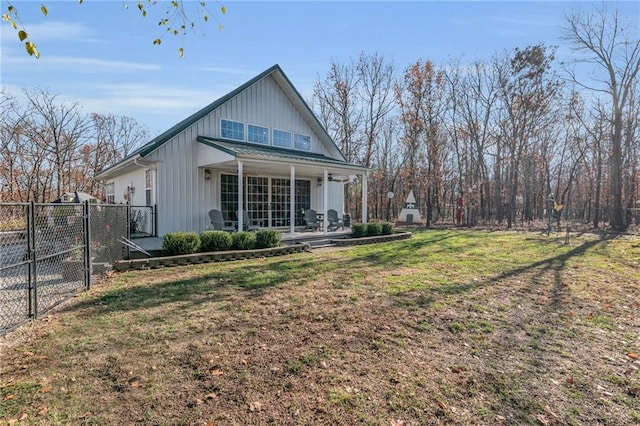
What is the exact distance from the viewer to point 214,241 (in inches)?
337

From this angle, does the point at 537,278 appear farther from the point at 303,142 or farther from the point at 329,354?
the point at 303,142

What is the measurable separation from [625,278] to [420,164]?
20712 millimetres

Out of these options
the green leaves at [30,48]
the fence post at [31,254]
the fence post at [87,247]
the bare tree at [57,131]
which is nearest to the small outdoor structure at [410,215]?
the fence post at [87,247]

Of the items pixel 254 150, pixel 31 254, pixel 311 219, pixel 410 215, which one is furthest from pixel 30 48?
pixel 410 215

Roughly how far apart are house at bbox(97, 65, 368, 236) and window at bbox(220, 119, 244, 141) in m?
0.04

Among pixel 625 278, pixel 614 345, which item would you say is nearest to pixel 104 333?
pixel 614 345

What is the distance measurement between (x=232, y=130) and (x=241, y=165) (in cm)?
330

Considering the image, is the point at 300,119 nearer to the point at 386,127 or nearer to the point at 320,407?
the point at 320,407

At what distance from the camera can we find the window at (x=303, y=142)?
591 inches

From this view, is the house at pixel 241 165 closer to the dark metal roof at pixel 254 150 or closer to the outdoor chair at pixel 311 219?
the dark metal roof at pixel 254 150

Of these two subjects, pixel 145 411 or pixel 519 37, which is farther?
pixel 519 37

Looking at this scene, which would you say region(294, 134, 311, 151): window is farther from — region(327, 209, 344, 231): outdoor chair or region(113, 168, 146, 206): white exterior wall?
region(113, 168, 146, 206): white exterior wall

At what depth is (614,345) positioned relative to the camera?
12.1 feet

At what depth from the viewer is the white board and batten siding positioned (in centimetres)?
1083
